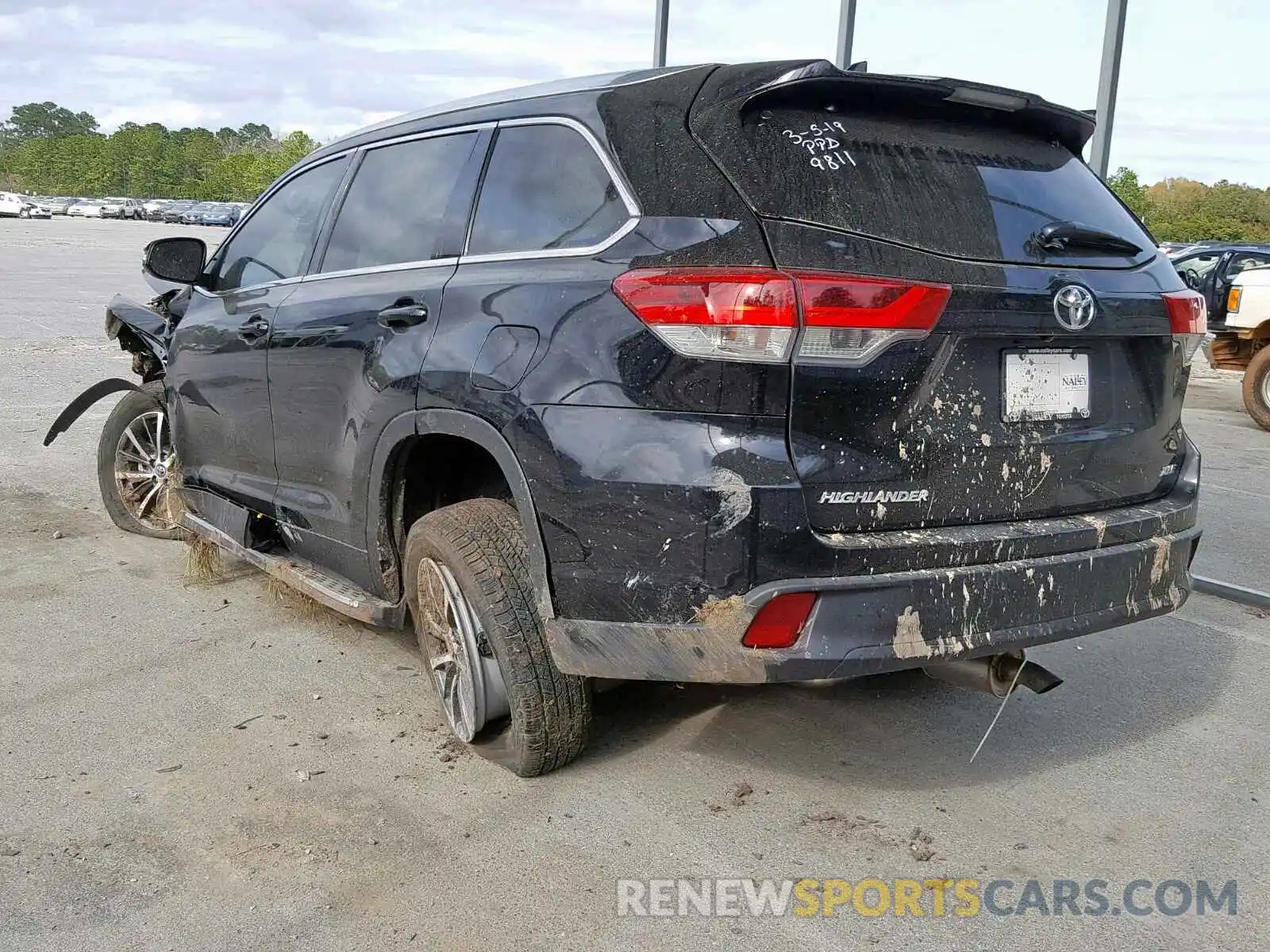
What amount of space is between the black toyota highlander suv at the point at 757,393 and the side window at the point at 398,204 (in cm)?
2

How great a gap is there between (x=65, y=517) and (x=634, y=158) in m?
4.57

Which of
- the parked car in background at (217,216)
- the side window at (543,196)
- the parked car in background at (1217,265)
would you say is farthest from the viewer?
the parked car in background at (217,216)

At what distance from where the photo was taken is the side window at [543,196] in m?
3.08

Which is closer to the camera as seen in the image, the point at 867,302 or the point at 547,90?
the point at 867,302

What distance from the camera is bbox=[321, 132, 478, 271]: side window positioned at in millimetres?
3709

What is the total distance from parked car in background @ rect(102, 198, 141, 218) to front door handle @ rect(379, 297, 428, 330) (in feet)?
282

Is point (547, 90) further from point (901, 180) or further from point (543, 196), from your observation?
point (901, 180)

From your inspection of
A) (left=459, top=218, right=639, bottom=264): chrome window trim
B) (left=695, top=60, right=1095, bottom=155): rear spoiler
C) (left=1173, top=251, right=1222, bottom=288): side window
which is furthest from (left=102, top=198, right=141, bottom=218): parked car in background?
(left=695, top=60, right=1095, bottom=155): rear spoiler

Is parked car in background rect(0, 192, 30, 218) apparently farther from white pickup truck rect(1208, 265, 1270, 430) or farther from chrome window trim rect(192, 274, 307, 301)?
chrome window trim rect(192, 274, 307, 301)

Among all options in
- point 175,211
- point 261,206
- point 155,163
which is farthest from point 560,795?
point 155,163

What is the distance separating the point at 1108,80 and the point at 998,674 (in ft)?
25.7

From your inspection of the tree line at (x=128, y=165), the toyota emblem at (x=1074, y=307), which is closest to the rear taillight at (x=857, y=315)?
the toyota emblem at (x=1074, y=307)

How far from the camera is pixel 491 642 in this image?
128 inches

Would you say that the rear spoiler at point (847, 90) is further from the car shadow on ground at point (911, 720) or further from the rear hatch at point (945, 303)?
the car shadow on ground at point (911, 720)
